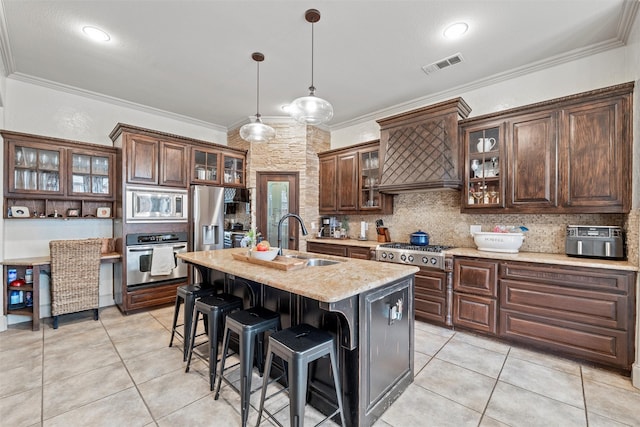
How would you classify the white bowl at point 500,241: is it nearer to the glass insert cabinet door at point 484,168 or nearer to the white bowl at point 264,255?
the glass insert cabinet door at point 484,168

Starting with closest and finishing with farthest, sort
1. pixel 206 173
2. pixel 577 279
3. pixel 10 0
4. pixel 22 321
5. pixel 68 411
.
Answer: pixel 68 411 < pixel 10 0 < pixel 577 279 < pixel 22 321 < pixel 206 173

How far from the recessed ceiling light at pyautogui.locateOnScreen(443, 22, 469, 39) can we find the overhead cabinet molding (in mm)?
1043

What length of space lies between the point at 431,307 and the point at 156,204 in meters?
4.00

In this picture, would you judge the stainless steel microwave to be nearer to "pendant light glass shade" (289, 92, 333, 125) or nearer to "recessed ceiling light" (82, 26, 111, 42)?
"recessed ceiling light" (82, 26, 111, 42)

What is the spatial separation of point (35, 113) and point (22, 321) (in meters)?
2.68

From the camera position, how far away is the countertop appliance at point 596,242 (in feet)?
8.36

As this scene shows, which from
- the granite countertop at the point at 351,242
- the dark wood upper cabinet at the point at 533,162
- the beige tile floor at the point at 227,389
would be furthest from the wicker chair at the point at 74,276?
the dark wood upper cabinet at the point at 533,162

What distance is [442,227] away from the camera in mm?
3973

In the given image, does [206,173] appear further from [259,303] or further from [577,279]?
[577,279]

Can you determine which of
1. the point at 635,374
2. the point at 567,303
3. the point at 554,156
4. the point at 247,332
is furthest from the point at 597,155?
the point at 247,332

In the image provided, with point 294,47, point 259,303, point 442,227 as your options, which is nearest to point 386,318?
point 259,303

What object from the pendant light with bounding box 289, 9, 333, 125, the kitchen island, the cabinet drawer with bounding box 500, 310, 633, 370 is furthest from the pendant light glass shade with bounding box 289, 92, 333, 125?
the cabinet drawer with bounding box 500, 310, 633, 370

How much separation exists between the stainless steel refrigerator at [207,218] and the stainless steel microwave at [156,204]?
0.16m

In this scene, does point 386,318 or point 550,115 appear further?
point 550,115
